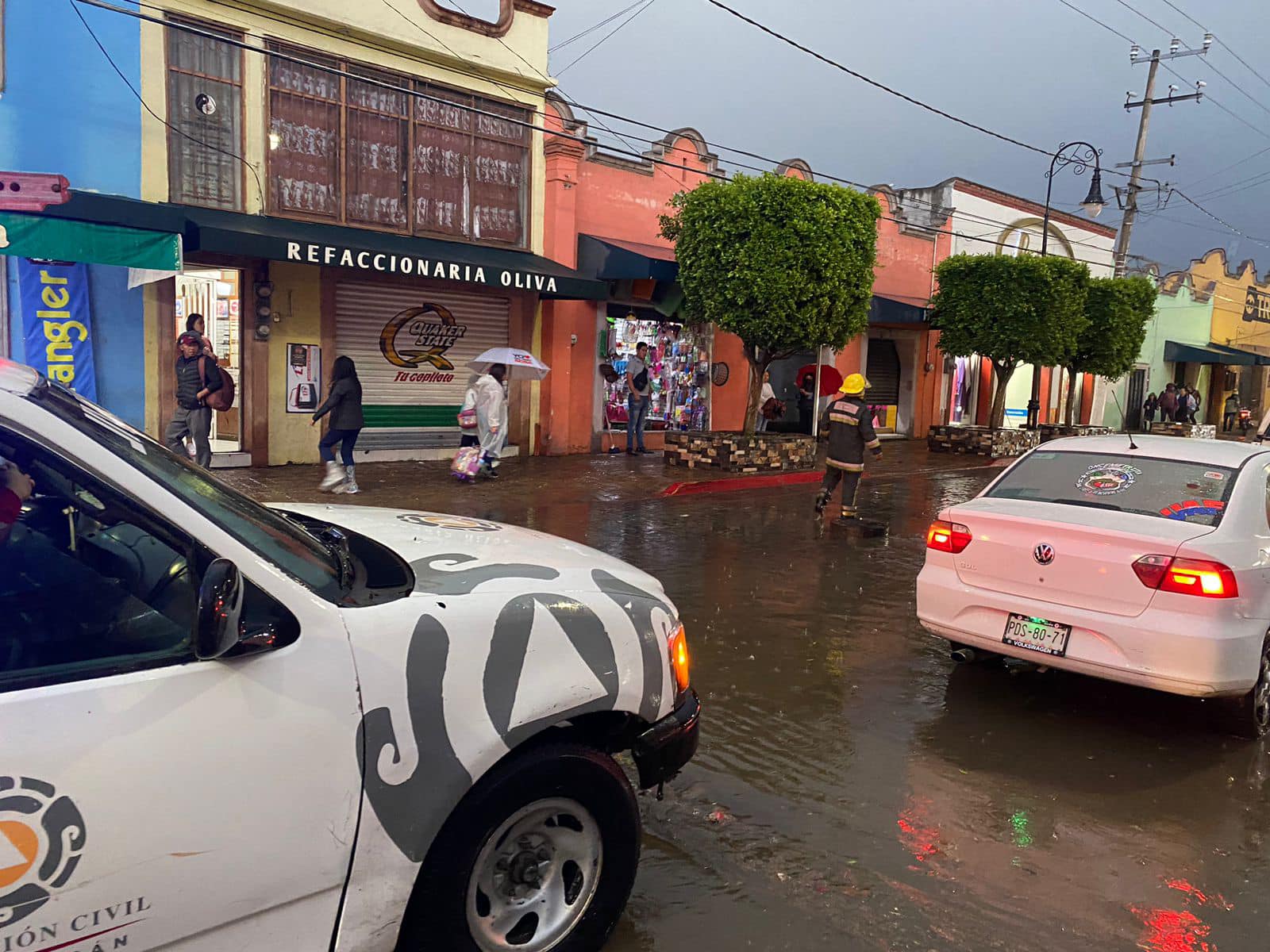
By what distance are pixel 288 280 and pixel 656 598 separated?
1294 centimetres

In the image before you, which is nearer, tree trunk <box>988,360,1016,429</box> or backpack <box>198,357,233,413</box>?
backpack <box>198,357,233,413</box>

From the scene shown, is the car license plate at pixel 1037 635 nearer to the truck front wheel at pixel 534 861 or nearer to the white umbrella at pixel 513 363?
the truck front wheel at pixel 534 861

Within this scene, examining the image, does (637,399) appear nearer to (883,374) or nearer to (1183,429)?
(883,374)

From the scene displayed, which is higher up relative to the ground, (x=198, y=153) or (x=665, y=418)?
(x=198, y=153)

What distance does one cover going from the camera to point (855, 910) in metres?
3.26

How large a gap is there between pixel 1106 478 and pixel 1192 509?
0.52 meters

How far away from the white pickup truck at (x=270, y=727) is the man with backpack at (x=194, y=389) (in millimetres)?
9223

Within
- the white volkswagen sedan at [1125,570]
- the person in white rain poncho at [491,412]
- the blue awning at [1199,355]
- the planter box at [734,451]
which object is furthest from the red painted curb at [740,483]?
the blue awning at [1199,355]

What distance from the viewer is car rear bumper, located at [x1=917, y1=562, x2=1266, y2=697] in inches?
178

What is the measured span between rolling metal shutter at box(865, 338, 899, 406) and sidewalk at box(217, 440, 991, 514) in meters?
8.70

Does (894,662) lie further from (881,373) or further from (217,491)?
(881,373)

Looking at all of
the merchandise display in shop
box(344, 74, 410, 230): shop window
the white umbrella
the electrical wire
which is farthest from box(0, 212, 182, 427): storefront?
the merchandise display in shop

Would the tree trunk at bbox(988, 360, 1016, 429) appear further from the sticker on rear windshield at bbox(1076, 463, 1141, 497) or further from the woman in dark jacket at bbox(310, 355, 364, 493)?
the sticker on rear windshield at bbox(1076, 463, 1141, 497)

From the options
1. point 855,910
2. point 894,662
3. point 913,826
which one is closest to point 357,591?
point 855,910
